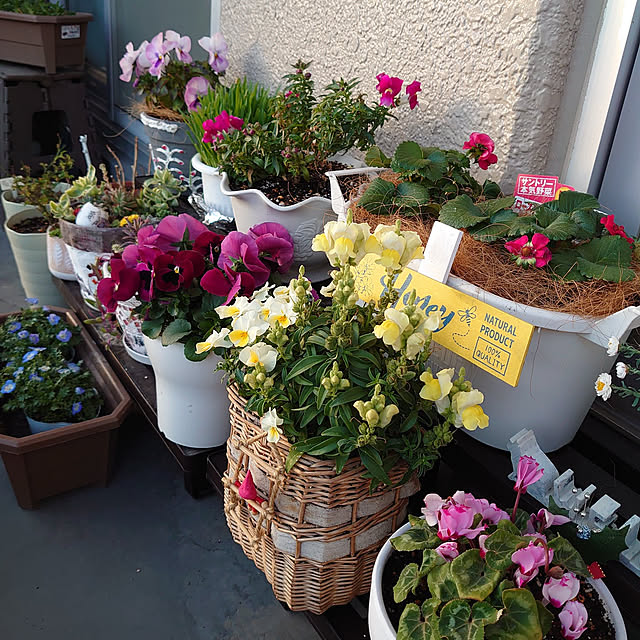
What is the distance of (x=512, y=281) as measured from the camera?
2.95 ft

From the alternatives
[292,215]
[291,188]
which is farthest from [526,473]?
[291,188]

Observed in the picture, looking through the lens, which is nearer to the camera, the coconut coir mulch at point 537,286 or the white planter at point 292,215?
the coconut coir mulch at point 537,286

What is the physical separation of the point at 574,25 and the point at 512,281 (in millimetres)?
565

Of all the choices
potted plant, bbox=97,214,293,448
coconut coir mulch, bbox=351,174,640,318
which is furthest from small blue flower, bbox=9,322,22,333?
coconut coir mulch, bbox=351,174,640,318

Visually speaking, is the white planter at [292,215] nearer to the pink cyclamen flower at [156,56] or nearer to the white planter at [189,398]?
the white planter at [189,398]

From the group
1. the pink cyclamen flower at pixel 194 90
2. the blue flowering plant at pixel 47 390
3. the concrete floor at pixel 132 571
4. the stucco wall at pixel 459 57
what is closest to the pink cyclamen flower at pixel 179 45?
the pink cyclamen flower at pixel 194 90

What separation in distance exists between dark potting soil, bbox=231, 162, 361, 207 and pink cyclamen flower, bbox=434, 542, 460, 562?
2.81 ft

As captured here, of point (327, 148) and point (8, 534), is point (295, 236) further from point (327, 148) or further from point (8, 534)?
point (8, 534)

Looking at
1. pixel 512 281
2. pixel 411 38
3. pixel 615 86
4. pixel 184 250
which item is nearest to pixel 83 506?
pixel 184 250

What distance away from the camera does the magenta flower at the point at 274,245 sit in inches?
43.7

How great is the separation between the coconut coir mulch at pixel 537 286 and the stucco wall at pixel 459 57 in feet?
1.32

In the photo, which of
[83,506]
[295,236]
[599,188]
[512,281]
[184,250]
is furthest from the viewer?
[83,506]

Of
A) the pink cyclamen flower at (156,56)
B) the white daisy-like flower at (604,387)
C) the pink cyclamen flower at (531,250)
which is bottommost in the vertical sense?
the white daisy-like flower at (604,387)

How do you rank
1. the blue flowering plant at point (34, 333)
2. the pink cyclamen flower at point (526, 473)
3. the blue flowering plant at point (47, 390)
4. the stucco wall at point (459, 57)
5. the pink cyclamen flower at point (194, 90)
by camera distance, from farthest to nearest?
1. the pink cyclamen flower at point (194, 90)
2. the blue flowering plant at point (34, 333)
3. the blue flowering plant at point (47, 390)
4. the stucco wall at point (459, 57)
5. the pink cyclamen flower at point (526, 473)
